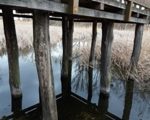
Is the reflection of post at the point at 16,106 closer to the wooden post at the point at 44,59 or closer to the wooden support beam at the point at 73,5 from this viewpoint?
the wooden post at the point at 44,59

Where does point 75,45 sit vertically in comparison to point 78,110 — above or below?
above

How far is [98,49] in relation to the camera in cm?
973

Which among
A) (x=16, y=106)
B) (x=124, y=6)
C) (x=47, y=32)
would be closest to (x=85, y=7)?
(x=124, y=6)

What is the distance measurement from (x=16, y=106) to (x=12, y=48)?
1.43 metres

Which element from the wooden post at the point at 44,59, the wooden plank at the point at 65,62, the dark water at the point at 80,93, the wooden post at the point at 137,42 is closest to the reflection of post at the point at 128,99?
the dark water at the point at 80,93

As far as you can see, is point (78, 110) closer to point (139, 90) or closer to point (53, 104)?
point (53, 104)

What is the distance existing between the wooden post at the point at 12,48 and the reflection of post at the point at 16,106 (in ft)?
0.36

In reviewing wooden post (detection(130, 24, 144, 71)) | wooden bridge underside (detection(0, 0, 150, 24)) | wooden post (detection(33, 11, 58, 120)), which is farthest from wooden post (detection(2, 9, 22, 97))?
wooden post (detection(130, 24, 144, 71))

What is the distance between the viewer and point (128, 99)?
5.95 m

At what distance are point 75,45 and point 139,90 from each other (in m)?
5.29

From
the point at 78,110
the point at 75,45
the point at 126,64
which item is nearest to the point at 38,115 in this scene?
the point at 78,110

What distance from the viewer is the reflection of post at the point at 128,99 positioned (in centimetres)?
515

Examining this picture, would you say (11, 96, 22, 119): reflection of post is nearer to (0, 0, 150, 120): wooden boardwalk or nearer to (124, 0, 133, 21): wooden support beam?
(0, 0, 150, 120): wooden boardwalk

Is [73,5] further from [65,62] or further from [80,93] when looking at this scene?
[65,62]
